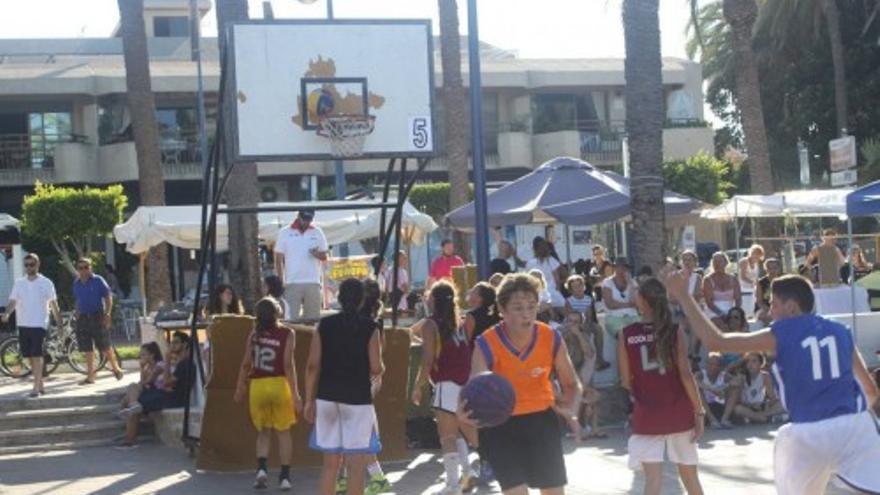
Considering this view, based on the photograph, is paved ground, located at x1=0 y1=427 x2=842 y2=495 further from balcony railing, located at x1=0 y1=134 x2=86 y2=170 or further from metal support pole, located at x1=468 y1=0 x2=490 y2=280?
balcony railing, located at x1=0 y1=134 x2=86 y2=170

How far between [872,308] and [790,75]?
98.1 ft

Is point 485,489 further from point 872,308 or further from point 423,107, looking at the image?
point 872,308

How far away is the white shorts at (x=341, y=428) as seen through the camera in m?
9.84

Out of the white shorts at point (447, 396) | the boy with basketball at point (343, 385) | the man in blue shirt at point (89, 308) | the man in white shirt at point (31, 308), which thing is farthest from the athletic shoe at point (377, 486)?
the man in blue shirt at point (89, 308)

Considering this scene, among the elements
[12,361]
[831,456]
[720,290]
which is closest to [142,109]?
[12,361]

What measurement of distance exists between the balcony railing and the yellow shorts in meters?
33.7

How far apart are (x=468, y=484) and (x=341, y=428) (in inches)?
83.2

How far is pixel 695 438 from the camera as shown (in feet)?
29.1

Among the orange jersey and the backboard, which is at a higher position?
the backboard

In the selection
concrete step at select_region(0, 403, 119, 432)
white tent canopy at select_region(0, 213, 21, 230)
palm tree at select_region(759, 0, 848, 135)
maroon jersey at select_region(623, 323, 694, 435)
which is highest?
palm tree at select_region(759, 0, 848, 135)

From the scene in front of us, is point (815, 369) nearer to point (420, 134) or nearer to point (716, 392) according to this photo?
point (420, 134)

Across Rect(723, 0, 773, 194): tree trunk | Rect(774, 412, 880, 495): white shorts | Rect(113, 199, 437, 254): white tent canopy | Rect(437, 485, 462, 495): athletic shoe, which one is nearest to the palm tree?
Rect(723, 0, 773, 194): tree trunk

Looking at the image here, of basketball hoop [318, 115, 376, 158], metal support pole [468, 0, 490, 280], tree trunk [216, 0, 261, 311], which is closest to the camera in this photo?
basketball hoop [318, 115, 376, 158]

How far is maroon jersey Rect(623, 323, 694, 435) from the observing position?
8820mm
